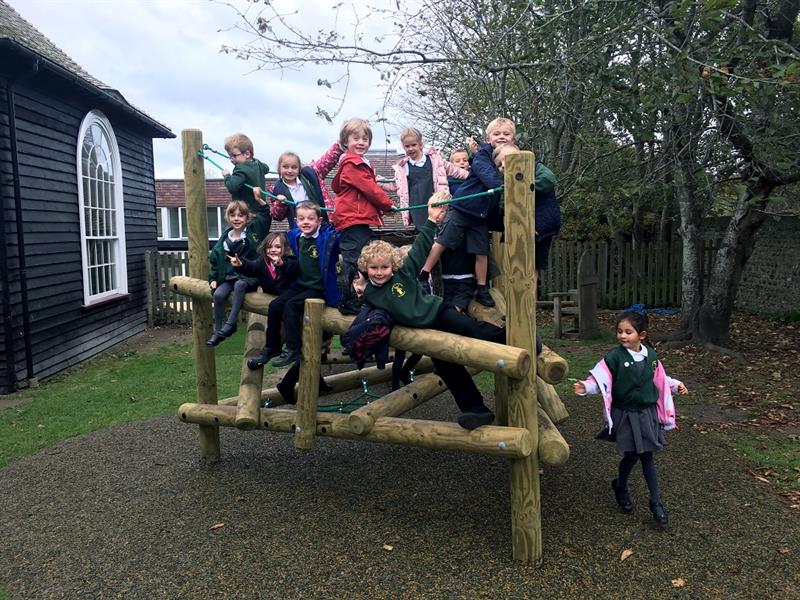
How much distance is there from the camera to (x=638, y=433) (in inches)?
157

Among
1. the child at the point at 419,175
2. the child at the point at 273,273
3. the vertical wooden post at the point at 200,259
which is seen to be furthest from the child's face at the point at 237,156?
the child at the point at 419,175

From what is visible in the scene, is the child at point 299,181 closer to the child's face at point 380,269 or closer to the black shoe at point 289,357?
the black shoe at point 289,357

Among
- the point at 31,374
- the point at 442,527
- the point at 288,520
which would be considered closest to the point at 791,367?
the point at 442,527

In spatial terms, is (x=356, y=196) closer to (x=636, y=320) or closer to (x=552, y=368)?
(x=552, y=368)

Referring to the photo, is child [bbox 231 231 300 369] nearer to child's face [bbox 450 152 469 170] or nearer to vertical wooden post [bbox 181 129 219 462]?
vertical wooden post [bbox 181 129 219 462]

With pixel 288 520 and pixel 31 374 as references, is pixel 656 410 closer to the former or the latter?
pixel 288 520

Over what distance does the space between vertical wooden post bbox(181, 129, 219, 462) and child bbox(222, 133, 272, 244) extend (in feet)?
0.78

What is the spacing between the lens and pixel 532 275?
3582 mm

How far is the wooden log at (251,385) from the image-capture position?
4621 millimetres

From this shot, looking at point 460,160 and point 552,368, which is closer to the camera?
point 552,368

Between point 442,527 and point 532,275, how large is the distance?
179 centimetres

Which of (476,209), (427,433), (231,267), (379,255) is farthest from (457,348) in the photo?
(231,267)

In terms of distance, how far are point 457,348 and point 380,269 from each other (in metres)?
0.65

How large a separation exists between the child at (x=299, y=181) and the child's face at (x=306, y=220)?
1.70 feet
